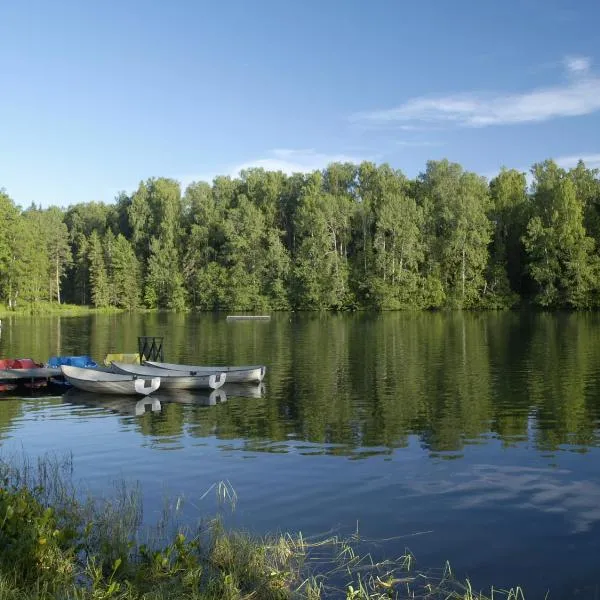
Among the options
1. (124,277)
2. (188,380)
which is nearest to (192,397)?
(188,380)

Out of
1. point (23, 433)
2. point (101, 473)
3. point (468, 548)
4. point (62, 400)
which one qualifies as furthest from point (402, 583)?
point (62, 400)

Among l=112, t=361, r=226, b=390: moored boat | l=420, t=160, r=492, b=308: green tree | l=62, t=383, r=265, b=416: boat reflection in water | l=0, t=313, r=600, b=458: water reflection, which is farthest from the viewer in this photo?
l=420, t=160, r=492, b=308: green tree

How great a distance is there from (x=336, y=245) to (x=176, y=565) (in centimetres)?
10854

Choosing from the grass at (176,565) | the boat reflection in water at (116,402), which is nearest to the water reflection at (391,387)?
the boat reflection in water at (116,402)

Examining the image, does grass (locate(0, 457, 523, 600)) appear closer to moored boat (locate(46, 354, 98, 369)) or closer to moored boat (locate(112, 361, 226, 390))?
moored boat (locate(112, 361, 226, 390))

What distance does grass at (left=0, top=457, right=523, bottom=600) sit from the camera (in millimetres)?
8797

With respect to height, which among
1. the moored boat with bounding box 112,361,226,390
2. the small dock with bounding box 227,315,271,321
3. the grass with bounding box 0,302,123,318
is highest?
the grass with bounding box 0,302,123,318

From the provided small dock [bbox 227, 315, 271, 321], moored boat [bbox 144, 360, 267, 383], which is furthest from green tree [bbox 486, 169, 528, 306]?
moored boat [bbox 144, 360, 267, 383]

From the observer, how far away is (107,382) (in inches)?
1233

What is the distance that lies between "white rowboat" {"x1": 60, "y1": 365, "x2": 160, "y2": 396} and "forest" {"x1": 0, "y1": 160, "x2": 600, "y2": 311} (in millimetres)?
76297

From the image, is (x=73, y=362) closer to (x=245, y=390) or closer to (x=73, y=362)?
(x=73, y=362)

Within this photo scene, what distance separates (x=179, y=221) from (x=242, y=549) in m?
120

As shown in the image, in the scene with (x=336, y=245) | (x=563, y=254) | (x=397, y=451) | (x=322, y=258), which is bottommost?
(x=397, y=451)

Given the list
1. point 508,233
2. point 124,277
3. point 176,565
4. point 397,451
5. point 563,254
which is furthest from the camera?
point 124,277
